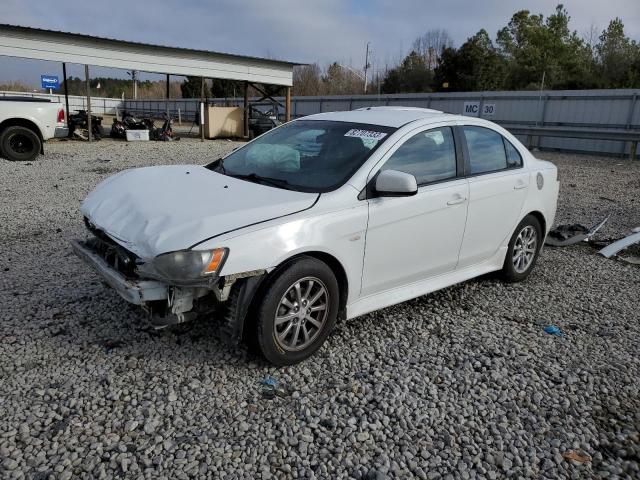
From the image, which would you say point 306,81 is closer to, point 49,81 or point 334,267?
point 49,81

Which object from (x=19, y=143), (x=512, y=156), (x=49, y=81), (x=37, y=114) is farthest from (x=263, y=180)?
(x=49, y=81)

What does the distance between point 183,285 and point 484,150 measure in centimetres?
305

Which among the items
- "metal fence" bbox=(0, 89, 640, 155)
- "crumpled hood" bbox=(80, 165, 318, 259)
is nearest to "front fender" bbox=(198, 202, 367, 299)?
"crumpled hood" bbox=(80, 165, 318, 259)

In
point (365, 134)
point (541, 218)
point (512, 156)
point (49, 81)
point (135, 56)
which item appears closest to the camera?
point (365, 134)

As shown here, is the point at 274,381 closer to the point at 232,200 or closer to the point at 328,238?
the point at 328,238

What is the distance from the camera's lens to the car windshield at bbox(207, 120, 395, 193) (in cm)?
371

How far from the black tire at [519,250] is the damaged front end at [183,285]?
2910mm

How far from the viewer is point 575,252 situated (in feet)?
21.3

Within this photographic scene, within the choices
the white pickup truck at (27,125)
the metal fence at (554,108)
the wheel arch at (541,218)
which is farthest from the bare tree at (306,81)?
the wheel arch at (541,218)

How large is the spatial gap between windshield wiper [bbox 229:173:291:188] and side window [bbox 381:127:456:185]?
0.75m

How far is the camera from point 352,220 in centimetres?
347

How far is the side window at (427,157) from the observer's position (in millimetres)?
3883

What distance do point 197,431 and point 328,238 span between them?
1.39 meters

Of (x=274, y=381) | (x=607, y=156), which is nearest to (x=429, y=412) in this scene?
(x=274, y=381)
